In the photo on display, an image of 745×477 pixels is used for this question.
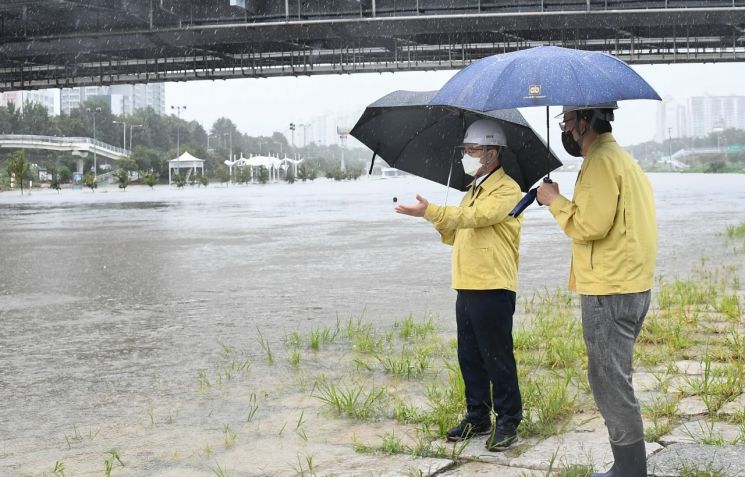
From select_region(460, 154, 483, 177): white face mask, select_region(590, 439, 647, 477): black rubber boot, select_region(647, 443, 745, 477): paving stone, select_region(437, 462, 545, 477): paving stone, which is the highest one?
select_region(460, 154, 483, 177): white face mask

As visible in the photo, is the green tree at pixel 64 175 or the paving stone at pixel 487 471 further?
the green tree at pixel 64 175

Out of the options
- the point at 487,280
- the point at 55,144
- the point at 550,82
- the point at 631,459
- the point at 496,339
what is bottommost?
the point at 631,459

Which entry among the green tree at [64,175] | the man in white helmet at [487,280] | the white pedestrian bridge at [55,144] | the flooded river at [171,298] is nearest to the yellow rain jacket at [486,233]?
the man in white helmet at [487,280]

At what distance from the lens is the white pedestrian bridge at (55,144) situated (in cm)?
10912

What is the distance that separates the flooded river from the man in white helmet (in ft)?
5.40

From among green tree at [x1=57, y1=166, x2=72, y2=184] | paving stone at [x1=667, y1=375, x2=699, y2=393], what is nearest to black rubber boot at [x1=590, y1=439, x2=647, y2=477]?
paving stone at [x1=667, y1=375, x2=699, y2=393]

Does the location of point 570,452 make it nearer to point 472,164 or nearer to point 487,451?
point 487,451

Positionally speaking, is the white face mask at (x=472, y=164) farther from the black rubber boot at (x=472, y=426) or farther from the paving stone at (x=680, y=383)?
the paving stone at (x=680, y=383)

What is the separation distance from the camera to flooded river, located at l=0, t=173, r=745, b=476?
613 cm

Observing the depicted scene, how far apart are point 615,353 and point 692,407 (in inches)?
71.8

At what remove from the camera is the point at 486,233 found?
4.86 m

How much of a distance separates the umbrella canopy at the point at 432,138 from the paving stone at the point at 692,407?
156cm

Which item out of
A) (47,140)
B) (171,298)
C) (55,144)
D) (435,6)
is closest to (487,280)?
(171,298)

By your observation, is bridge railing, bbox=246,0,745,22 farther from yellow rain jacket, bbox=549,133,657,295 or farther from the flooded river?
yellow rain jacket, bbox=549,133,657,295
